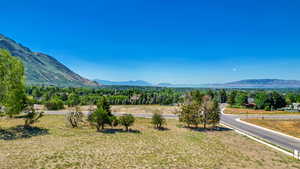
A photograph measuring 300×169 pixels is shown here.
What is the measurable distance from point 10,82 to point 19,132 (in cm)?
746

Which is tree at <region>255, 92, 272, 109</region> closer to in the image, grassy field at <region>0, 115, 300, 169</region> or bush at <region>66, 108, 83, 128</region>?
grassy field at <region>0, 115, 300, 169</region>

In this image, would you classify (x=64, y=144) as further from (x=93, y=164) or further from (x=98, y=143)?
(x=93, y=164)

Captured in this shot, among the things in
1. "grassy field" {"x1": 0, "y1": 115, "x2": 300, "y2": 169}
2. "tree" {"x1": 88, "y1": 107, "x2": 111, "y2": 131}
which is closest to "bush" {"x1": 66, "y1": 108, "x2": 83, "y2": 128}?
"tree" {"x1": 88, "y1": 107, "x2": 111, "y2": 131}

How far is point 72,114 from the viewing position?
1175 inches

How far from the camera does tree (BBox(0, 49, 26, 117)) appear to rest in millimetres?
23953

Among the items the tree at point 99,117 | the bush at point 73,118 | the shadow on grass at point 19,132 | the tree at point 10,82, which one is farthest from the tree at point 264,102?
the tree at point 10,82

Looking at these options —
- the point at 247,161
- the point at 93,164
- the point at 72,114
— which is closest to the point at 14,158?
the point at 93,164

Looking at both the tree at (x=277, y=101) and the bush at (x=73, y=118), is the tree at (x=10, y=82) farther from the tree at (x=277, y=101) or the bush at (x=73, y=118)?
the tree at (x=277, y=101)

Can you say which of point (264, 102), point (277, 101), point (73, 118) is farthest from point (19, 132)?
point (277, 101)

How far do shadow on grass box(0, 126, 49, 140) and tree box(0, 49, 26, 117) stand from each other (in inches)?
115

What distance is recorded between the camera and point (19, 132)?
24094 mm

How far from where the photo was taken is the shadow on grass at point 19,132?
21.8 m

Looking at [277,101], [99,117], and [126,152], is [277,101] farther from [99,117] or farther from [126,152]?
[126,152]

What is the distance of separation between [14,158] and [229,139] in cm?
2633
